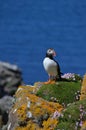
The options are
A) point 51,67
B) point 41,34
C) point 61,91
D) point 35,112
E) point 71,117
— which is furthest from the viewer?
point 41,34

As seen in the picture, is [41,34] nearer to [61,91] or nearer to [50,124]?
[61,91]

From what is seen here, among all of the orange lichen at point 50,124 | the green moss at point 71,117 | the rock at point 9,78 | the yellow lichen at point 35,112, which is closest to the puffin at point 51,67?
the yellow lichen at point 35,112

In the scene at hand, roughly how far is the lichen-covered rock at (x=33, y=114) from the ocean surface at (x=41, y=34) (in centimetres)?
6626

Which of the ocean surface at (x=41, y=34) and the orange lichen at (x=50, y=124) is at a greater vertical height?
the ocean surface at (x=41, y=34)

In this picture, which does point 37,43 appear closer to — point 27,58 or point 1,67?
point 27,58

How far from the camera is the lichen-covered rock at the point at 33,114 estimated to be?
49.2ft

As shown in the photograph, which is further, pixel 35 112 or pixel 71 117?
pixel 35 112

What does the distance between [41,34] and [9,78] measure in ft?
262

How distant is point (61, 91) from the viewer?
16.6 metres

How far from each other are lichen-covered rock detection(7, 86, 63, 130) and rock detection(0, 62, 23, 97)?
1476 inches

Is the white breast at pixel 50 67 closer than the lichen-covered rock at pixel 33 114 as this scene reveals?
No

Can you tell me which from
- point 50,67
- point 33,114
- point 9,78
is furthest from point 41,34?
point 33,114

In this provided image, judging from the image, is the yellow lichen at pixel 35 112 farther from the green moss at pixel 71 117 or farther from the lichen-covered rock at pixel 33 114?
the green moss at pixel 71 117

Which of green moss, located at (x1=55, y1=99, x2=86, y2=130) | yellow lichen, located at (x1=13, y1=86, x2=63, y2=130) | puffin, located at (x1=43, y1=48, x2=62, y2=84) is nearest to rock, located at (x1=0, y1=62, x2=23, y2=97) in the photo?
puffin, located at (x1=43, y1=48, x2=62, y2=84)
